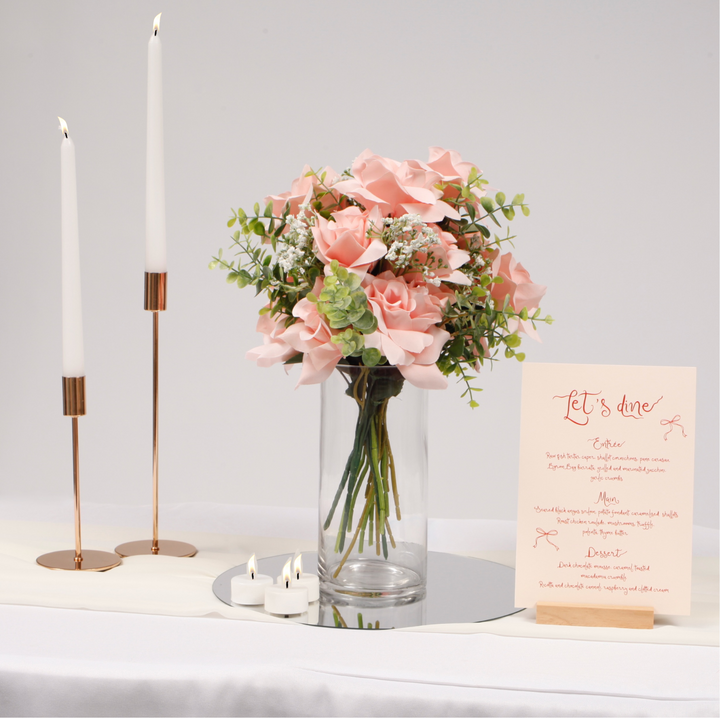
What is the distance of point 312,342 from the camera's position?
99 cm

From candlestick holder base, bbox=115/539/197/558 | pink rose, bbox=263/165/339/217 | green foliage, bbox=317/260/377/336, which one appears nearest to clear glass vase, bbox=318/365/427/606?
green foliage, bbox=317/260/377/336

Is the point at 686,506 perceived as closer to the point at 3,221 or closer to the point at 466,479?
the point at 466,479

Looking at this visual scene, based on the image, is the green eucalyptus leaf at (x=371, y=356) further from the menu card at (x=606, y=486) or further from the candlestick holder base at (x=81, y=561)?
the candlestick holder base at (x=81, y=561)

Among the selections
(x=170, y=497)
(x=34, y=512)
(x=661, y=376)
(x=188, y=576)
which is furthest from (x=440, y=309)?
(x=170, y=497)

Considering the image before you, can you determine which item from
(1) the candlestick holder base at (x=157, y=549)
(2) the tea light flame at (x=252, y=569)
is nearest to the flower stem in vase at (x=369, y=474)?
(2) the tea light flame at (x=252, y=569)

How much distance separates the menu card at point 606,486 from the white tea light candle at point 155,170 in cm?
61

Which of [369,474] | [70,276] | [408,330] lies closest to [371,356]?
[408,330]

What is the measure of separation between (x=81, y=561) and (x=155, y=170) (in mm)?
584

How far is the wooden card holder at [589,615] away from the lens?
99cm

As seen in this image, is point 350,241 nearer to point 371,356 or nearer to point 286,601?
point 371,356

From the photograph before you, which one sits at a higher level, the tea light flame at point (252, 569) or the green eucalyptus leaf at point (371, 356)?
the green eucalyptus leaf at point (371, 356)

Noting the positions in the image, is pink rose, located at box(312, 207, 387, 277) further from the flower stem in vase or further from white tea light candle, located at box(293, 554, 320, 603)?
white tea light candle, located at box(293, 554, 320, 603)

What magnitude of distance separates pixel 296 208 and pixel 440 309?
232 mm

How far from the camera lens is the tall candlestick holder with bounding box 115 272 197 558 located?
1321 millimetres
